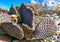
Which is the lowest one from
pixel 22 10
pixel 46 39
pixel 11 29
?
pixel 46 39

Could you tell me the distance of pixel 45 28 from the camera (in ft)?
11.7

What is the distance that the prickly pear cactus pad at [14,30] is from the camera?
137 inches

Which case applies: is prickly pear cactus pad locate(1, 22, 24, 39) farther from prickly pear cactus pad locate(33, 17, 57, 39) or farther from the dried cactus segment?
prickly pear cactus pad locate(33, 17, 57, 39)

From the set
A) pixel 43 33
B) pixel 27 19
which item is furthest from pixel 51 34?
pixel 27 19

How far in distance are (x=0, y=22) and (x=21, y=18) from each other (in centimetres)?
50

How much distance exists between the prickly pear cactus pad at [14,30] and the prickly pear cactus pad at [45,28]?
25cm

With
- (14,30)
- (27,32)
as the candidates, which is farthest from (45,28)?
(14,30)

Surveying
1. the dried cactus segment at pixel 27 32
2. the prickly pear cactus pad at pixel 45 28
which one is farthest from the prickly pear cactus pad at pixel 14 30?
the prickly pear cactus pad at pixel 45 28

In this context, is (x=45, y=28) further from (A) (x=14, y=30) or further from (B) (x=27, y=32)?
(A) (x=14, y=30)

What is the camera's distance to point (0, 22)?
370 cm

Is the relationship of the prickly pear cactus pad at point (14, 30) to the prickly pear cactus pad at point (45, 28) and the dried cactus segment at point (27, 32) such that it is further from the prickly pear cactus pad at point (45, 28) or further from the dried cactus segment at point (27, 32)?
the prickly pear cactus pad at point (45, 28)

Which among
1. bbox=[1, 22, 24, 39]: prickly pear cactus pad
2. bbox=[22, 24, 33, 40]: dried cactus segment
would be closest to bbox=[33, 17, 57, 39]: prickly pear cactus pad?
bbox=[22, 24, 33, 40]: dried cactus segment

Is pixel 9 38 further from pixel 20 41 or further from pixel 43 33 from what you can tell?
pixel 43 33

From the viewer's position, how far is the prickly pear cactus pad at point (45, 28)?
11.6ft
